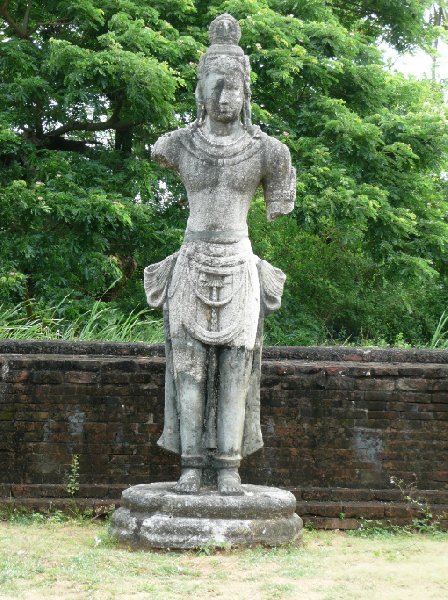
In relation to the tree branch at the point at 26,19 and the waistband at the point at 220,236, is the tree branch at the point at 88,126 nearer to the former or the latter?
the tree branch at the point at 26,19

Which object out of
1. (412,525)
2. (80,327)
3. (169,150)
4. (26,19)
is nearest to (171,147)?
(169,150)

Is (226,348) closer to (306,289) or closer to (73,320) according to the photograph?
(73,320)

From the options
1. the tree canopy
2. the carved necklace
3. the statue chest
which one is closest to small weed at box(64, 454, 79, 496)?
the statue chest

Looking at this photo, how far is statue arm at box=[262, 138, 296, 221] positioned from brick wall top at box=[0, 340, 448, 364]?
2178mm

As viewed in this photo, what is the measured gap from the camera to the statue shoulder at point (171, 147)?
19.9 ft

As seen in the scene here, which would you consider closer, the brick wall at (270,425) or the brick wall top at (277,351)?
the brick wall at (270,425)

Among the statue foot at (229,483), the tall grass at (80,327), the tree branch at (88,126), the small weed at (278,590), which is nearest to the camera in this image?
the small weed at (278,590)

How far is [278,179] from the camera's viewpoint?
6.04 metres

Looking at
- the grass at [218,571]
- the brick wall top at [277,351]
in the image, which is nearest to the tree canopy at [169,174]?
the brick wall top at [277,351]

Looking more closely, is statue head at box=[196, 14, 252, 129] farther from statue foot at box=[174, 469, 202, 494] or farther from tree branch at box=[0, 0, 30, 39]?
tree branch at box=[0, 0, 30, 39]

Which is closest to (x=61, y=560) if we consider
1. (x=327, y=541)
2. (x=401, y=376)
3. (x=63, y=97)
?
(x=327, y=541)

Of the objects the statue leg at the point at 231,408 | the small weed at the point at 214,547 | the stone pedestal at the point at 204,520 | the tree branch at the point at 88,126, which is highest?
the tree branch at the point at 88,126

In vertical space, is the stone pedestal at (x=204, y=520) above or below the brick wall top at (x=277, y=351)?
below

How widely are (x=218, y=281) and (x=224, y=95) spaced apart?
3.39 ft
